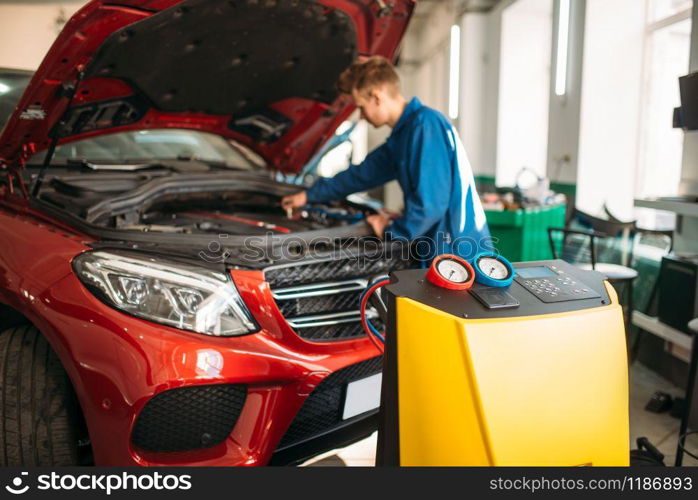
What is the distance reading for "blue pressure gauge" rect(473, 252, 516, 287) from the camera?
1.07 m

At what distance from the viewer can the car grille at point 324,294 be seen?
134cm

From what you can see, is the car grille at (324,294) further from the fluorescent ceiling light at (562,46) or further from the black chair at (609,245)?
the fluorescent ceiling light at (562,46)

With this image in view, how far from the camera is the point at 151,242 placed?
135 cm

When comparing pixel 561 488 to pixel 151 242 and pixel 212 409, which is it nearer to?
pixel 212 409

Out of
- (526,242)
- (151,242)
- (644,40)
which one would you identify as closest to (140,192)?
(151,242)

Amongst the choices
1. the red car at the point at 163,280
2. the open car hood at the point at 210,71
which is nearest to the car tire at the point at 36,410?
the red car at the point at 163,280

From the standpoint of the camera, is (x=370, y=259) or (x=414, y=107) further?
(x=414, y=107)

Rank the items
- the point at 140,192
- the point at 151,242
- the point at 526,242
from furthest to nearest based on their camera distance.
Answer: the point at 526,242
the point at 140,192
the point at 151,242

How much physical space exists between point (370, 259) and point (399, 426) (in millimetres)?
587

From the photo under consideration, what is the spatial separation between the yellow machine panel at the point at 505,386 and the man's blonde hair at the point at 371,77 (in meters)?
1.06

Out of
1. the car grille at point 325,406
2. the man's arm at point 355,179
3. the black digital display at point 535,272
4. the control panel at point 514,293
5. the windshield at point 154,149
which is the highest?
the windshield at point 154,149

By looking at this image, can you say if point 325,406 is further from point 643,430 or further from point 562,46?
point 562,46

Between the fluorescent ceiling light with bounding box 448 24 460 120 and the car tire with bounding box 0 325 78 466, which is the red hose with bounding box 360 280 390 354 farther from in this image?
the fluorescent ceiling light with bounding box 448 24 460 120

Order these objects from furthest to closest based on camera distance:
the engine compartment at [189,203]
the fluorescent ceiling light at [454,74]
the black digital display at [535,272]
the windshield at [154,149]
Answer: the fluorescent ceiling light at [454,74] → the windshield at [154,149] → the engine compartment at [189,203] → the black digital display at [535,272]
